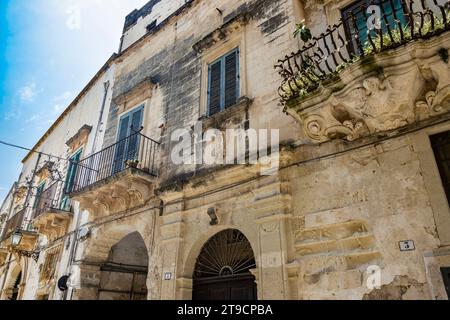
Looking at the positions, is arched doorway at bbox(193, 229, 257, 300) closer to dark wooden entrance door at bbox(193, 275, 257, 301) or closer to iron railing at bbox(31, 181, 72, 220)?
dark wooden entrance door at bbox(193, 275, 257, 301)

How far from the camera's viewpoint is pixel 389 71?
13.3 ft

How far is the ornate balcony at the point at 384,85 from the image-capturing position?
388 centimetres

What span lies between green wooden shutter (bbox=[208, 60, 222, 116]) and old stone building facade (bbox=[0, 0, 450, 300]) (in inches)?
1.2

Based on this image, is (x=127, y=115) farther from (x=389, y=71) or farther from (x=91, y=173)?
(x=389, y=71)

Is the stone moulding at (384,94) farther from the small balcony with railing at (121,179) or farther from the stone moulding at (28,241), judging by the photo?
the stone moulding at (28,241)

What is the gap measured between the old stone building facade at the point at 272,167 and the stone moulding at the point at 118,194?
0.04 metres

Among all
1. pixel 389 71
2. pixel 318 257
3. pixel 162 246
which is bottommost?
pixel 318 257

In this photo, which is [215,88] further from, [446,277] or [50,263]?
[50,263]

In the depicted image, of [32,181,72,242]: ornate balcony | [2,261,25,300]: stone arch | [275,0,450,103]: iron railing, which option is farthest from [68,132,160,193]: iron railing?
[2,261,25,300]: stone arch

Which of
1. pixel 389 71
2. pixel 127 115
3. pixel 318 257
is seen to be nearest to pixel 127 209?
pixel 127 115

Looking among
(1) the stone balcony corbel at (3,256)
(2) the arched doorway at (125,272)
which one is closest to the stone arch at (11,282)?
(1) the stone balcony corbel at (3,256)

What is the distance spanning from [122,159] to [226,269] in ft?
13.6

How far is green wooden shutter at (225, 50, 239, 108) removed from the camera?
6.95 meters
